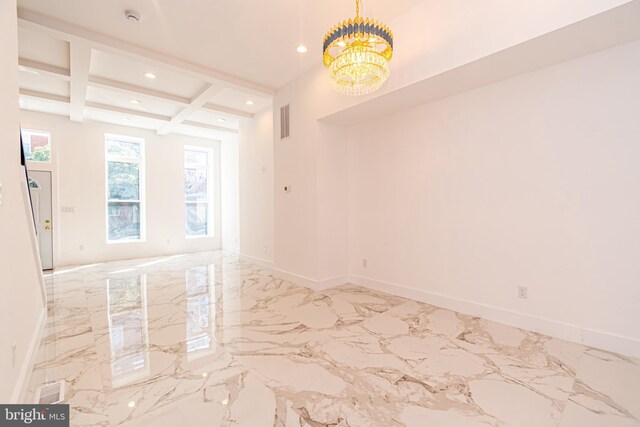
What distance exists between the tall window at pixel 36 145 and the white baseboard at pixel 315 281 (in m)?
5.78

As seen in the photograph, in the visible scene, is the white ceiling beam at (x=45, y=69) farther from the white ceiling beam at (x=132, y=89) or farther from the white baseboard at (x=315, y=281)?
the white baseboard at (x=315, y=281)

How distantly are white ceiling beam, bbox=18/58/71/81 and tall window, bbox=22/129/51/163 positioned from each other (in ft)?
8.59

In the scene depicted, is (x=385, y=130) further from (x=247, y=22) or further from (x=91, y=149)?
(x=91, y=149)

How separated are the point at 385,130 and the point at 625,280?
2.95 metres

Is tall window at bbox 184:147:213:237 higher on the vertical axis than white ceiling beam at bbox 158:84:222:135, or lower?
lower

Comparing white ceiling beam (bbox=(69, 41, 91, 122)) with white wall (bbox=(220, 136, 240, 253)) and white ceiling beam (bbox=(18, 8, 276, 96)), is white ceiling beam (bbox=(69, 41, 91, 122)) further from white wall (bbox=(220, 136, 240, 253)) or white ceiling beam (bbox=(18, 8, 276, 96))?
white wall (bbox=(220, 136, 240, 253))

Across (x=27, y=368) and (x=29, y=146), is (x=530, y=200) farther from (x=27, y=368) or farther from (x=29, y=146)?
(x=29, y=146)

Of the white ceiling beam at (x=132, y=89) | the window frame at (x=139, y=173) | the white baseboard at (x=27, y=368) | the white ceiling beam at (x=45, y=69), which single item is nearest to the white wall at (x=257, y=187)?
the white ceiling beam at (x=132, y=89)

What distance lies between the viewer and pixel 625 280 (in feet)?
7.87

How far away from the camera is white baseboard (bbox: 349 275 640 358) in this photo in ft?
7.85

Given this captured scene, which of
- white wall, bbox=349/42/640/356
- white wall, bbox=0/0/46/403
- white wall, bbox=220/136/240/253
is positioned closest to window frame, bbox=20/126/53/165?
white wall, bbox=220/136/240/253

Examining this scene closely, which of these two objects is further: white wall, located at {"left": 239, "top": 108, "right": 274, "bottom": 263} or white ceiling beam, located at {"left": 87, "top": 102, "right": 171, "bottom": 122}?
white wall, located at {"left": 239, "top": 108, "right": 274, "bottom": 263}

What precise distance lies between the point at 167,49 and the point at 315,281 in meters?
3.73

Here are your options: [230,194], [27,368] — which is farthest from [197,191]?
[27,368]
